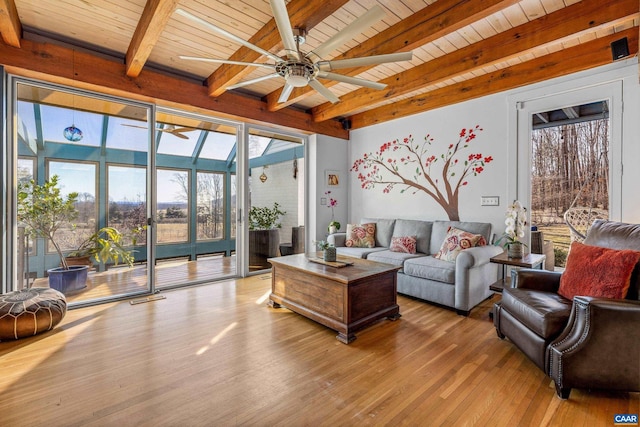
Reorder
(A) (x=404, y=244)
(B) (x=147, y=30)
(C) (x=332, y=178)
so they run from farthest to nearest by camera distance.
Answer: (C) (x=332, y=178) → (A) (x=404, y=244) → (B) (x=147, y=30)

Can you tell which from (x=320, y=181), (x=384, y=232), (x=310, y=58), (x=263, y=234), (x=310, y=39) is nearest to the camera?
(x=310, y=58)

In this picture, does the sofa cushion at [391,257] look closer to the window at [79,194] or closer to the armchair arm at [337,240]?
the armchair arm at [337,240]

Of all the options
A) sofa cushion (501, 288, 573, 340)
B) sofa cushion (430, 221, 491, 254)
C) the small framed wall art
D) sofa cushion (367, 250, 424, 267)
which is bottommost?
sofa cushion (501, 288, 573, 340)

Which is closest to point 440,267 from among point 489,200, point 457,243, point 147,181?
point 457,243

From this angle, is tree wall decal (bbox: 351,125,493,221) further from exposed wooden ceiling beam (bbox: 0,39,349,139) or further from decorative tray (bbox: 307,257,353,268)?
decorative tray (bbox: 307,257,353,268)

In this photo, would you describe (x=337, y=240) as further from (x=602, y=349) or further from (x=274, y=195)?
(x=602, y=349)

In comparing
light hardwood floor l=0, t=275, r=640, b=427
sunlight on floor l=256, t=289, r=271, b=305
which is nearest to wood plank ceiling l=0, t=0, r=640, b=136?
light hardwood floor l=0, t=275, r=640, b=427

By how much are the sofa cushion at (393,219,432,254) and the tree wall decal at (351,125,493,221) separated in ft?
1.37

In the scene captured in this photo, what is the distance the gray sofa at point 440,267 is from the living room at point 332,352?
0.17 m

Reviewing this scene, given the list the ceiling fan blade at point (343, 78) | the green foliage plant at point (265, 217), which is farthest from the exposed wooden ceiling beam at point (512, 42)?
the green foliage plant at point (265, 217)

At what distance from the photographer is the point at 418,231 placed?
4.31 metres

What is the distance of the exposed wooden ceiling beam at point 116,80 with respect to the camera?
285 centimetres

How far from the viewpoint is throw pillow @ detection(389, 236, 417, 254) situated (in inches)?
162

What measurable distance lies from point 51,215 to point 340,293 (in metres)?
3.18
